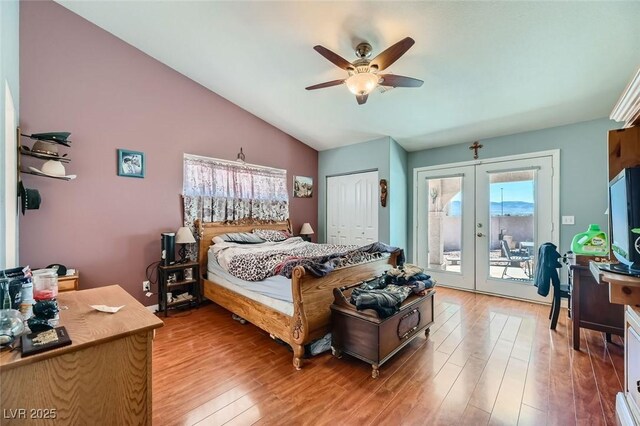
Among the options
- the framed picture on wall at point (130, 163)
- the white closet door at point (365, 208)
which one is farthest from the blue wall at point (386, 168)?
the framed picture on wall at point (130, 163)

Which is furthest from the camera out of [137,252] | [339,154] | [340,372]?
[339,154]

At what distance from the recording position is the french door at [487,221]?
3.75 meters

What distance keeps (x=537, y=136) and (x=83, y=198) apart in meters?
5.82

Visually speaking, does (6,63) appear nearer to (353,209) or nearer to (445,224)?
(353,209)

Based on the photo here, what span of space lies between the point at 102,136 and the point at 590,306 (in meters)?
5.33

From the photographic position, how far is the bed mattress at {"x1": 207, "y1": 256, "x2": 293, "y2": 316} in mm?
2311

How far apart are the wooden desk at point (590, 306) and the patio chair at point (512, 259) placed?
4.91ft

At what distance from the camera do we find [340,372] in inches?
82.9

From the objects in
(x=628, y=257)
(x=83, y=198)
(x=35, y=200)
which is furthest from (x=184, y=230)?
(x=628, y=257)

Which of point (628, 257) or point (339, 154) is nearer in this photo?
point (628, 257)

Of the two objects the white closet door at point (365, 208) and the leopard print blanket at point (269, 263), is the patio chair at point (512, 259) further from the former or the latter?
the leopard print blanket at point (269, 263)

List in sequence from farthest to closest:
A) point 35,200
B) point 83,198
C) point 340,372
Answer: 1. point 83,198
2. point 35,200
3. point 340,372

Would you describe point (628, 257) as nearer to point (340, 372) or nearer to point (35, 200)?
point (340, 372)

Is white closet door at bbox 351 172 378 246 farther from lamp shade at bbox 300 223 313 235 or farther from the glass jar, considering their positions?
the glass jar
